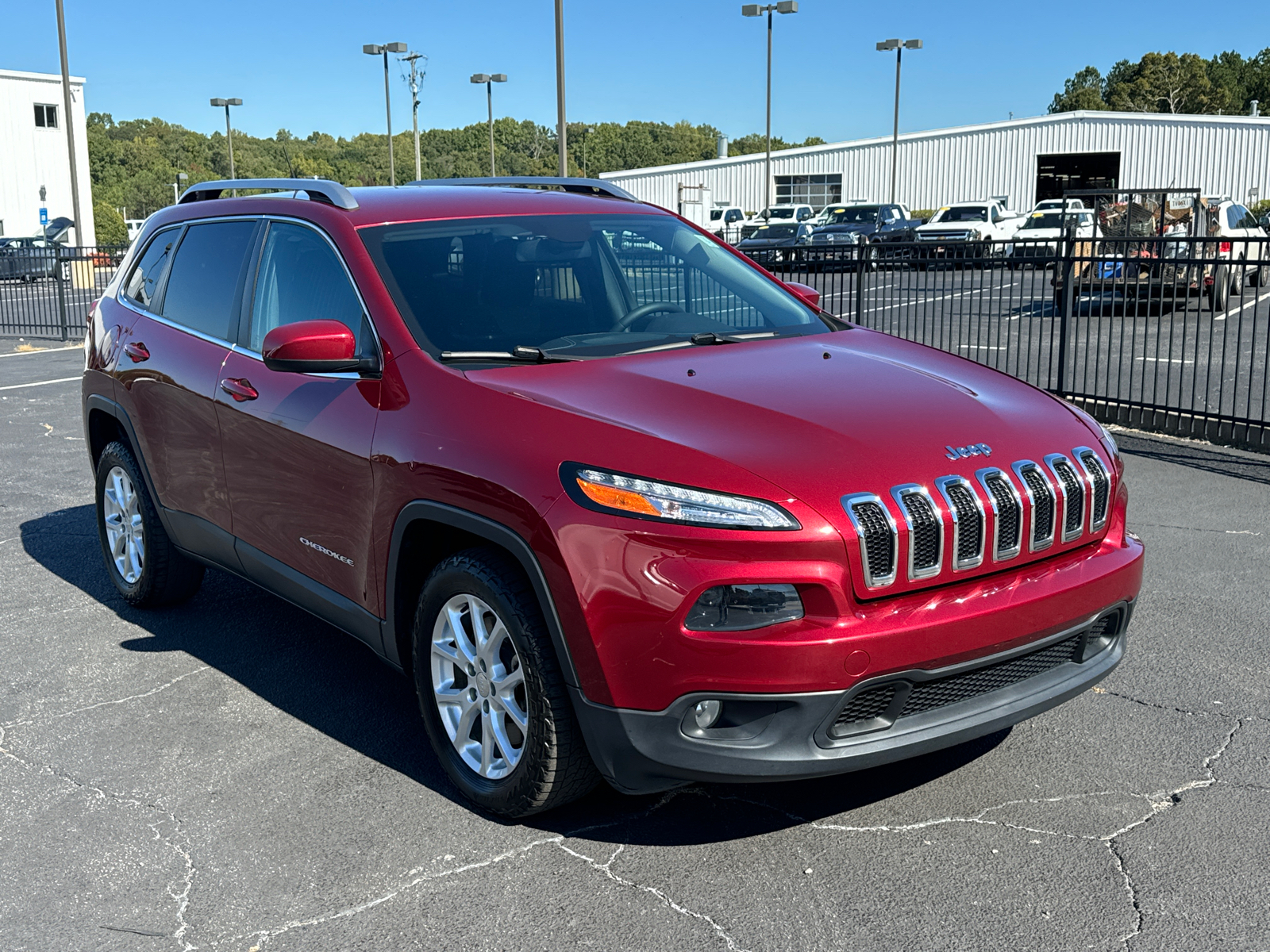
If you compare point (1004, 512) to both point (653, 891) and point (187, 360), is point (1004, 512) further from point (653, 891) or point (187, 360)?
point (187, 360)

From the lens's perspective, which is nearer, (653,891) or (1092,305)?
(653,891)

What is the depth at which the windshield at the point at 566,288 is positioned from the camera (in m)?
4.02

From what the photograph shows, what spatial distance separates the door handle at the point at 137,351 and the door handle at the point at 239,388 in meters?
0.83

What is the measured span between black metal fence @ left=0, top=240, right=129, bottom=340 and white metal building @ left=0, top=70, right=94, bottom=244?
149ft

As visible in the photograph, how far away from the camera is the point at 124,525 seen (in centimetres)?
574

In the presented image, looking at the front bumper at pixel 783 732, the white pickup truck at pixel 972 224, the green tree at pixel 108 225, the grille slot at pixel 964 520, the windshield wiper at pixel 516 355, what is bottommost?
the front bumper at pixel 783 732

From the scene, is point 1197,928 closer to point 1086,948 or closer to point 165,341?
point 1086,948

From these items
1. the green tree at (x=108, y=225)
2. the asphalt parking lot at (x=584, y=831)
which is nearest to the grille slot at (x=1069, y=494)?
the asphalt parking lot at (x=584, y=831)

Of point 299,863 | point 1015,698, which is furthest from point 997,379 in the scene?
point 299,863

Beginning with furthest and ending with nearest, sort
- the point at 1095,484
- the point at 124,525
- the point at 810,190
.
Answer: the point at 810,190 → the point at 124,525 → the point at 1095,484

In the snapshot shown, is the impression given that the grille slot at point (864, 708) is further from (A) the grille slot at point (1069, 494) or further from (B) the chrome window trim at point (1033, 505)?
(A) the grille slot at point (1069, 494)

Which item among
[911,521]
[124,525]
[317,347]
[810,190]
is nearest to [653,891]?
[911,521]

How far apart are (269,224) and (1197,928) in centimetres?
383

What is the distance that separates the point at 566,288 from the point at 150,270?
7.65 feet
